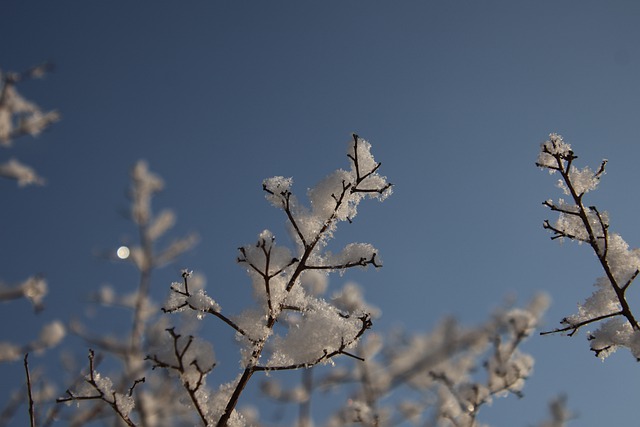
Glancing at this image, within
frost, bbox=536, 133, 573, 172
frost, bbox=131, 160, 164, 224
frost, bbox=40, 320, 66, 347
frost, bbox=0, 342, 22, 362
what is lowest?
frost, bbox=536, 133, 573, 172

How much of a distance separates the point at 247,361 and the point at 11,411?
3.14 m

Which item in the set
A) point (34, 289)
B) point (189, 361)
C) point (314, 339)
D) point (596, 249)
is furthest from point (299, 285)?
point (34, 289)

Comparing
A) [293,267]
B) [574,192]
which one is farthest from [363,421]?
[574,192]

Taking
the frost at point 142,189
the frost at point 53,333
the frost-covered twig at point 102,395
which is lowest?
the frost-covered twig at point 102,395

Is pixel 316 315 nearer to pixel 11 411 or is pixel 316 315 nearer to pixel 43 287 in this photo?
pixel 11 411

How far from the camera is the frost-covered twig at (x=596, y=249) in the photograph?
1.94 m

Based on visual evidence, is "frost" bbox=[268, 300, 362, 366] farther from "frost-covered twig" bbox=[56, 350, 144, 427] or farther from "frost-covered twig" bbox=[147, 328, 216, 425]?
"frost-covered twig" bbox=[56, 350, 144, 427]

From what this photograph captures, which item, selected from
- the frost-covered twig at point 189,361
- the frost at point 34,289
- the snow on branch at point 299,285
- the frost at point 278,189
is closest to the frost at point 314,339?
the snow on branch at point 299,285

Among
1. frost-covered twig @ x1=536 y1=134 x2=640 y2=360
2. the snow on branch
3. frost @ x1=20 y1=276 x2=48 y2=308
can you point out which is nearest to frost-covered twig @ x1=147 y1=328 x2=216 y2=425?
the snow on branch

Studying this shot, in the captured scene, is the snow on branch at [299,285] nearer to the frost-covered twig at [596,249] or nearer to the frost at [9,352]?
the frost-covered twig at [596,249]

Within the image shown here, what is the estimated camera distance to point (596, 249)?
1.96 meters

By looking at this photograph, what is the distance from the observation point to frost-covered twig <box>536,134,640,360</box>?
194 cm

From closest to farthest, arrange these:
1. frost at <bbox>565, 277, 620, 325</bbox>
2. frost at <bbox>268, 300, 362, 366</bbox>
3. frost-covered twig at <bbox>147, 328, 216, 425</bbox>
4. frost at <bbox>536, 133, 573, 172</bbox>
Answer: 1. frost-covered twig at <bbox>147, 328, 216, 425</bbox>
2. frost at <bbox>268, 300, 362, 366</bbox>
3. frost at <bbox>565, 277, 620, 325</bbox>
4. frost at <bbox>536, 133, 573, 172</bbox>

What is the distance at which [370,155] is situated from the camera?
2.31 m
